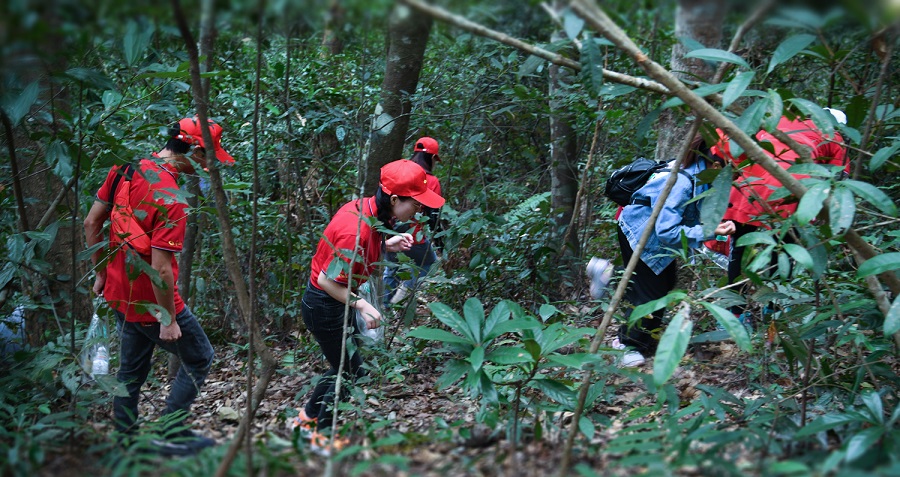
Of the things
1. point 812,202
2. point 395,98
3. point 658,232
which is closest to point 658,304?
point 812,202

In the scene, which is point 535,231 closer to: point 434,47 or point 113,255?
point 434,47

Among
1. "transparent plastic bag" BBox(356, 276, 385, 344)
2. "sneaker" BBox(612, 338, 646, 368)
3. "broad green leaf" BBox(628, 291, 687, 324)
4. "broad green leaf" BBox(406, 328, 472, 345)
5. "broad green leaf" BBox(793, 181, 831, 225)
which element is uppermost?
"broad green leaf" BBox(793, 181, 831, 225)

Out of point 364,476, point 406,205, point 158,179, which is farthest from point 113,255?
point 364,476

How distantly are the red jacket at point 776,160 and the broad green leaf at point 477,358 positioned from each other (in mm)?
1238

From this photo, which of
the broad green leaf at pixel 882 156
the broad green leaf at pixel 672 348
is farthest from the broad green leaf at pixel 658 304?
the broad green leaf at pixel 882 156

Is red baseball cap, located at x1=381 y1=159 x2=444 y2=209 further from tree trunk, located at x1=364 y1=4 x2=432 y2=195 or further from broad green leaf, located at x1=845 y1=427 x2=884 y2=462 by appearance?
broad green leaf, located at x1=845 y1=427 x2=884 y2=462

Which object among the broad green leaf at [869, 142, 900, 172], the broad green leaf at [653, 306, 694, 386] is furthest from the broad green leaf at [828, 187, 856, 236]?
the broad green leaf at [869, 142, 900, 172]

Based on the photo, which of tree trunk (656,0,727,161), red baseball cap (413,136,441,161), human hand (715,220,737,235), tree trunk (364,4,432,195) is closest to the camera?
tree trunk (656,0,727,161)

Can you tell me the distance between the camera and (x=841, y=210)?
2.44m

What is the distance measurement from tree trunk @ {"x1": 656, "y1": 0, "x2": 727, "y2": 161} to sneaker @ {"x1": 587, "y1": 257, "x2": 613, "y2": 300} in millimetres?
917

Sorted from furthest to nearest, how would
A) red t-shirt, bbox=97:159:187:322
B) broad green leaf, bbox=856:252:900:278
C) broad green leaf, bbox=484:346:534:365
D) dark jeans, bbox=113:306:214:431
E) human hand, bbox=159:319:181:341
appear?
dark jeans, bbox=113:306:214:431, human hand, bbox=159:319:181:341, red t-shirt, bbox=97:159:187:322, broad green leaf, bbox=484:346:534:365, broad green leaf, bbox=856:252:900:278

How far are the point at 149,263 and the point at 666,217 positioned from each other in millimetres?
3051

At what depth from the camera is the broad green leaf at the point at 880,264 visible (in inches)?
101

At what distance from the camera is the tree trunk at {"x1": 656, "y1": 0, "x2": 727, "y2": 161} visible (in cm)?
201
